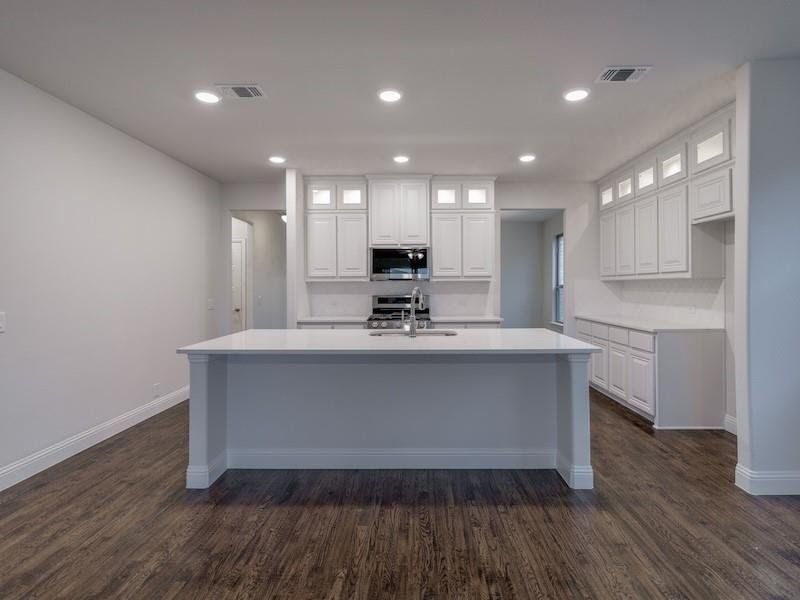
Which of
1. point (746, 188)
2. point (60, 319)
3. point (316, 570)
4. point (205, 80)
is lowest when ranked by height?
point (316, 570)

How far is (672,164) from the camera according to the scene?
4.24 metres

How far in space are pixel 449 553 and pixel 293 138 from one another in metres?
3.53

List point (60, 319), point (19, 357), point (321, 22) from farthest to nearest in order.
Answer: point (60, 319) → point (19, 357) → point (321, 22)

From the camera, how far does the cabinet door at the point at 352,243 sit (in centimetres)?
546

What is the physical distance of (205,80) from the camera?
2.99 meters

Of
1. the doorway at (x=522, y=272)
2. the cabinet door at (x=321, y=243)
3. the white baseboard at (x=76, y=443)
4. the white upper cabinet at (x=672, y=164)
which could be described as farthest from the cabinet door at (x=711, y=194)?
the white baseboard at (x=76, y=443)

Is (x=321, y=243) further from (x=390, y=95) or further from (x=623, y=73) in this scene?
(x=623, y=73)

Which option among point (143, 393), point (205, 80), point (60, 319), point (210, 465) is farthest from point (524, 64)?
point (143, 393)

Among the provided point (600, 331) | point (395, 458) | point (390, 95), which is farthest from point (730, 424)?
point (390, 95)

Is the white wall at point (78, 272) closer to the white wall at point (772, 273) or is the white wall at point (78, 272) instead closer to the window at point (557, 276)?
the white wall at point (772, 273)

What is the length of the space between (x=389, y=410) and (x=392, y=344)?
0.56m

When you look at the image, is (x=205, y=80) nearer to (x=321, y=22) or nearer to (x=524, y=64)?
(x=321, y=22)

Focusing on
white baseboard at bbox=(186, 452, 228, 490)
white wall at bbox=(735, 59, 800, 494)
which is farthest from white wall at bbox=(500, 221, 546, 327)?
white baseboard at bbox=(186, 452, 228, 490)

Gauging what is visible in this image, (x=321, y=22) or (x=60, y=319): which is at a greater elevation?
(x=321, y=22)
